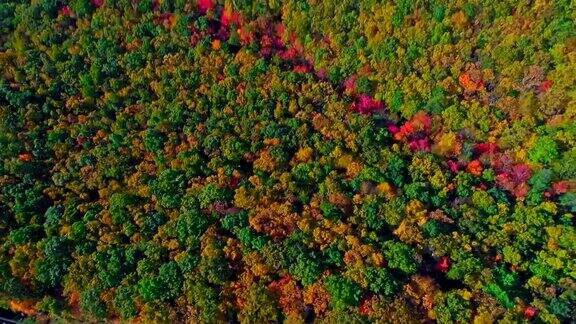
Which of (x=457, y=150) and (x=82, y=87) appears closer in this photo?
(x=457, y=150)

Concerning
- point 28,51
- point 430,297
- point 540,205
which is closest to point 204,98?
point 28,51

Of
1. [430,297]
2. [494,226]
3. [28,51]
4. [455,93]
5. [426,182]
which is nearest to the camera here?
[430,297]

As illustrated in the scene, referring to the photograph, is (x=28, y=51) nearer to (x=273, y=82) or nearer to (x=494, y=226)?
(x=273, y=82)

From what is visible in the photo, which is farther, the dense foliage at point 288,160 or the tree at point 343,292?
the dense foliage at point 288,160

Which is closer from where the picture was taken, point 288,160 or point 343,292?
point 343,292

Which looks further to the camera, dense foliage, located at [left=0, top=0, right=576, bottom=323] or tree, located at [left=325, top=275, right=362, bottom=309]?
dense foliage, located at [left=0, top=0, right=576, bottom=323]

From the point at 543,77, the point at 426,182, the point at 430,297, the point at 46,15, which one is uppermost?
the point at 543,77

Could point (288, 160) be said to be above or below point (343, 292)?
above

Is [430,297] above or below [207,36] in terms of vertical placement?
below
